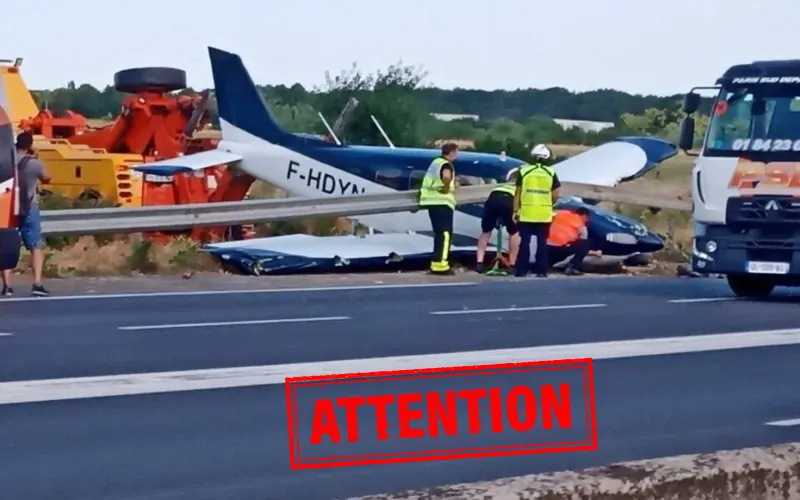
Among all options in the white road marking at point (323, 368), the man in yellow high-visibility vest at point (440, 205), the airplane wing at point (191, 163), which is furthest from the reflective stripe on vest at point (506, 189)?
the white road marking at point (323, 368)

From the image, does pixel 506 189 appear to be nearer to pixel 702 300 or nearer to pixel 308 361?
pixel 702 300

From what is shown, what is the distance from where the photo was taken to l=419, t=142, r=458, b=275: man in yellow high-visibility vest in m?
20.6

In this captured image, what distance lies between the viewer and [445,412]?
32.1 ft

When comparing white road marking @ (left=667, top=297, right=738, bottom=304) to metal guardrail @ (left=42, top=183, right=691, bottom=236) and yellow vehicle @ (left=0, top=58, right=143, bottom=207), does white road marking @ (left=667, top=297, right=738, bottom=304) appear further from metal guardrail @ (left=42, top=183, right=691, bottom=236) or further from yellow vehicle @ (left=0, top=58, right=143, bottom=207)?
yellow vehicle @ (left=0, top=58, right=143, bottom=207)

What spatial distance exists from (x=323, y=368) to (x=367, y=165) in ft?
43.0

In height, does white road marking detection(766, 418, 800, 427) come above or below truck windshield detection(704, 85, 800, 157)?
below

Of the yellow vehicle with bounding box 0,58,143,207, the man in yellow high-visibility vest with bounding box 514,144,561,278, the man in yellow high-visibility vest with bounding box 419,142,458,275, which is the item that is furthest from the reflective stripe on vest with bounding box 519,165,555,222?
the yellow vehicle with bounding box 0,58,143,207

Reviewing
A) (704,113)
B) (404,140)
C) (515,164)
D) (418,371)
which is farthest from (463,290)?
(404,140)

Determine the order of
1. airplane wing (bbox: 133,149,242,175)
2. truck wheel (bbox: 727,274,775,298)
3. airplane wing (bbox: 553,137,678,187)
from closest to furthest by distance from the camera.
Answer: truck wheel (bbox: 727,274,775,298), airplane wing (bbox: 133,149,242,175), airplane wing (bbox: 553,137,678,187)

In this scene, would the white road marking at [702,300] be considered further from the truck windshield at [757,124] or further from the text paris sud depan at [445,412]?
the text paris sud depan at [445,412]

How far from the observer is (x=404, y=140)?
44469 millimetres

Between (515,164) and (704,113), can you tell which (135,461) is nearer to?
(704,113)

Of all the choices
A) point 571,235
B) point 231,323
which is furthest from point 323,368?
point 571,235

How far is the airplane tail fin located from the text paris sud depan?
1678 cm
